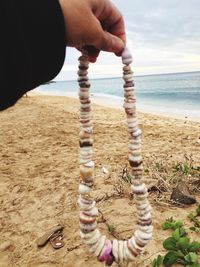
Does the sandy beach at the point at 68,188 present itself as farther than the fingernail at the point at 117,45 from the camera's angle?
Yes

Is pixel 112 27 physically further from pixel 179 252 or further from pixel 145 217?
pixel 179 252

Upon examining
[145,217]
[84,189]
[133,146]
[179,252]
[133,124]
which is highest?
[133,124]

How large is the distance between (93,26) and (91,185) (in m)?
0.76

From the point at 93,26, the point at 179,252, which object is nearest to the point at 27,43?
the point at 93,26

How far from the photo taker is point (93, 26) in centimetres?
129

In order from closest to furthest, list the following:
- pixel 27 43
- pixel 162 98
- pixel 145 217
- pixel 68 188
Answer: pixel 27 43, pixel 145 217, pixel 68 188, pixel 162 98

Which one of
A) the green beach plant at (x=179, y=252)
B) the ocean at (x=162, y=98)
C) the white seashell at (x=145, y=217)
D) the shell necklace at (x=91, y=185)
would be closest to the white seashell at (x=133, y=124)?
the shell necklace at (x=91, y=185)

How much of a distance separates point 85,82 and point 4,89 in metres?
0.59

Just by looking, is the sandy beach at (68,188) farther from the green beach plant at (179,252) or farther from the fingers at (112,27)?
the fingers at (112,27)

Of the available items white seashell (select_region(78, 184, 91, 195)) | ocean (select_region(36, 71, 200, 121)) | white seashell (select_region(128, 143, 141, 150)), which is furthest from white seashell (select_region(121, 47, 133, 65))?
ocean (select_region(36, 71, 200, 121))

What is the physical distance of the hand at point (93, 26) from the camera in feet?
3.90

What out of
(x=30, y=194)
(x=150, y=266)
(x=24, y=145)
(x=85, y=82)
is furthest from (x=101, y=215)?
(x=24, y=145)

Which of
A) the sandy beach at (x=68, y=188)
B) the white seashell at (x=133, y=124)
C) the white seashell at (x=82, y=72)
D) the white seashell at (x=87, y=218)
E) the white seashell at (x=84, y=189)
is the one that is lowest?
the sandy beach at (x=68, y=188)

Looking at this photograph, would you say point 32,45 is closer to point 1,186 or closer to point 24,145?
point 1,186
